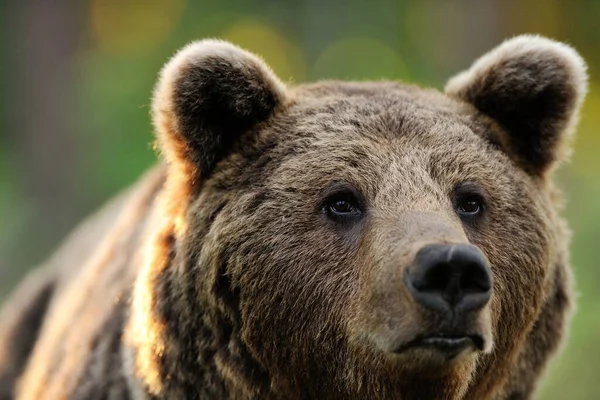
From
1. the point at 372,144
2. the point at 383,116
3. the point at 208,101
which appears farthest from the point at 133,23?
the point at 372,144

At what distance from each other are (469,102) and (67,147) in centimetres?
1555

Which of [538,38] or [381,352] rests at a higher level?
[538,38]

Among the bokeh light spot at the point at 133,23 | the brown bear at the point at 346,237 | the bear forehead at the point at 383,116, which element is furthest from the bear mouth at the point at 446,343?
the bokeh light spot at the point at 133,23

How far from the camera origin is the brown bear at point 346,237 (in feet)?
13.6

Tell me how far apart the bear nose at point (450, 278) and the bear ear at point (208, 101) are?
4.36 ft

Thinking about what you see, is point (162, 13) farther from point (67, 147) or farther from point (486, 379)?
point (486, 379)

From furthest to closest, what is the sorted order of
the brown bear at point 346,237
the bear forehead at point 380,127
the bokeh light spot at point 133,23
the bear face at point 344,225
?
the bokeh light spot at point 133,23 → the bear forehead at point 380,127 → the bear face at point 344,225 → the brown bear at point 346,237

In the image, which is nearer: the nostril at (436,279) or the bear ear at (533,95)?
the nostril at (436,279)

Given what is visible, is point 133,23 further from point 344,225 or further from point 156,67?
point 344,225

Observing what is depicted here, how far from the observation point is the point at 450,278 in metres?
3.84

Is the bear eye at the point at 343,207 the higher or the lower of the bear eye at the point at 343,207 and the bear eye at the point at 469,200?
the lower

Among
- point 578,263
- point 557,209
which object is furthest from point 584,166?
point 557,209

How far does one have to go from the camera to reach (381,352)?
4.14 metres

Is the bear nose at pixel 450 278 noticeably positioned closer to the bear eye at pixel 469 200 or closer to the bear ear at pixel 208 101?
the bear eye at pixel 469 200
